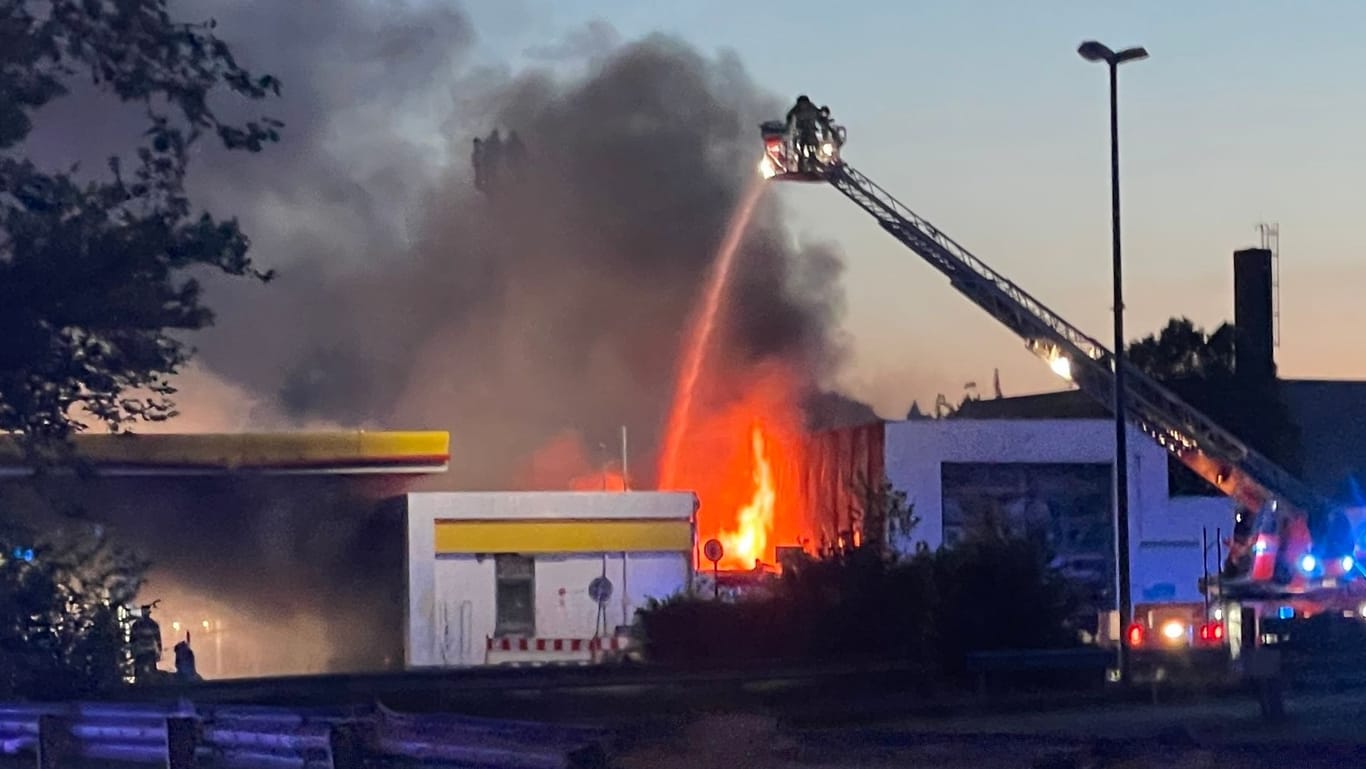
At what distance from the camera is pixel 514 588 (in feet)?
130

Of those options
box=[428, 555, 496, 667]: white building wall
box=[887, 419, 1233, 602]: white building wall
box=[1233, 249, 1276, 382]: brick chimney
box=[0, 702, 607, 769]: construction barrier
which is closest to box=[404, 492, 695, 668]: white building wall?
box=[428, 555, 496, 667]: white building wall

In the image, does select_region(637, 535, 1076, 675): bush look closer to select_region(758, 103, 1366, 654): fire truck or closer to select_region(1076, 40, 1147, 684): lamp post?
select_region(1076, 40, 1147, 684): lamp post

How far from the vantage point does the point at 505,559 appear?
39.5 metres

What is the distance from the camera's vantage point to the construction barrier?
12359 mm

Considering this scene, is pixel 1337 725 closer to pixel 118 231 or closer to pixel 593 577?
pixel 118 231

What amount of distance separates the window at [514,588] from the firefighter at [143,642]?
18.8 m

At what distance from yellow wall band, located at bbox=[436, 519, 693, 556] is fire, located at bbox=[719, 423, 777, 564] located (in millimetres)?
10258

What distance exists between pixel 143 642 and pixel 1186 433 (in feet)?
63.1

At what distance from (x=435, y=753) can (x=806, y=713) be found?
7.58m

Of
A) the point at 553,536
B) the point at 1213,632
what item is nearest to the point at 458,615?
the point at 553,536

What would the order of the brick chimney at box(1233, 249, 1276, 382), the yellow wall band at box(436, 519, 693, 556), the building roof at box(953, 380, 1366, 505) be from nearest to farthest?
the yellow wall band at box(436, 519, 693, 556), the building roof at box(953, 380, 1366, 505), the brick chimney at box(1233, 249, 1276, 382)

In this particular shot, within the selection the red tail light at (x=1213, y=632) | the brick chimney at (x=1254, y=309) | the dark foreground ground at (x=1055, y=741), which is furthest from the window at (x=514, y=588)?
the brick chimney at (x=1254, y=309)

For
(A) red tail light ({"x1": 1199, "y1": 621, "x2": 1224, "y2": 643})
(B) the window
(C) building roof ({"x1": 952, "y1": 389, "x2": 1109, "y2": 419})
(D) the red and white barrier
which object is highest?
(C) building roof ({"x1": 952, "y1": 389, "x2": 1109, "y2": 419})

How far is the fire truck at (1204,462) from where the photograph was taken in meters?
30.5
